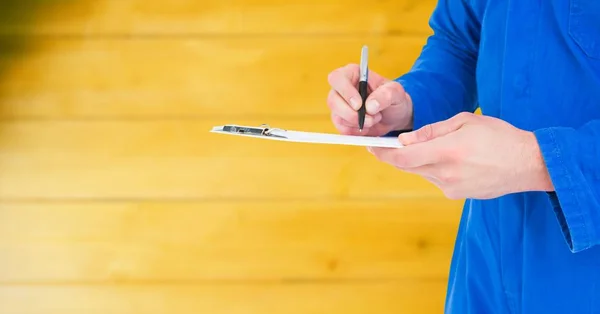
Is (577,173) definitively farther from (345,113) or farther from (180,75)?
(180,75)

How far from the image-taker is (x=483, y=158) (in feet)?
1.72

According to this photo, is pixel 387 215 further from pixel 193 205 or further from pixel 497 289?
pixel 497 289

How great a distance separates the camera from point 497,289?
0.66 metres

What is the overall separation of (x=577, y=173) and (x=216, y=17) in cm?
100

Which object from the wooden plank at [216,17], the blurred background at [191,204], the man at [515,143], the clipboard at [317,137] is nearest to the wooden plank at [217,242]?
the blurred background at [191,204]

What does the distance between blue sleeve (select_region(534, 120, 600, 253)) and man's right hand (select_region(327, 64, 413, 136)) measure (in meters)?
0.21

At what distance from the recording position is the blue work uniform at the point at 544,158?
1.68ft

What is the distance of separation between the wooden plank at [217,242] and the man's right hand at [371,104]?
2.00 ft

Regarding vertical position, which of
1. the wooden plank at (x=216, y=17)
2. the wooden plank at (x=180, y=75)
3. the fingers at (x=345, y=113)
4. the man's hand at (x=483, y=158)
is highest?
the wooden plank at (x=216, y=17)

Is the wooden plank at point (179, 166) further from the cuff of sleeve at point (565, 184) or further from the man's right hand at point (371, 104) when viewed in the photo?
the cuff of sleeve at point (565, 184)

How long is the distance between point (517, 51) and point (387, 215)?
0.77 meters

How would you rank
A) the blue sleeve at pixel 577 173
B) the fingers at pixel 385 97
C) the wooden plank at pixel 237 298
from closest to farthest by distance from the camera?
the blue sleeve at pixel 577 173
the fingers at pixel 385 97
the wooden plank at pixel 237 298

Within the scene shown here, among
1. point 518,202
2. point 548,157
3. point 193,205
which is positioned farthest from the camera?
point 193,205

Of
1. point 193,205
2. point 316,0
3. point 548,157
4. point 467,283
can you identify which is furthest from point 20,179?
point 548,157
